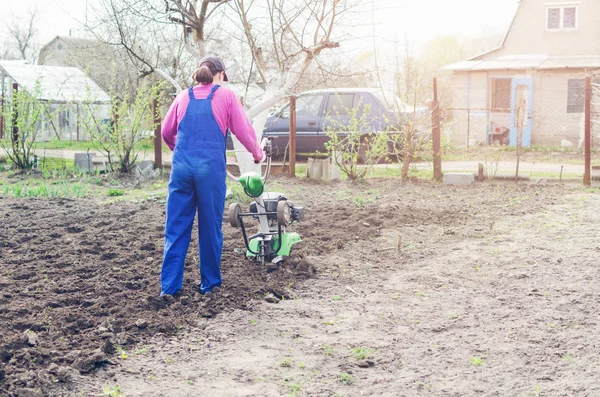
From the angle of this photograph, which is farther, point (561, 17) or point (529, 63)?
point (561, 17)

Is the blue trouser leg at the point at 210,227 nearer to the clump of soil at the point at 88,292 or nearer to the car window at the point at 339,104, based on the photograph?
the clump of soil at the point at 88,292

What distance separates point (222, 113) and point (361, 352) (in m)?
2.07

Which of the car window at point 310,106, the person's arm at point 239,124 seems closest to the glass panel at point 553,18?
the car window at point 310,106

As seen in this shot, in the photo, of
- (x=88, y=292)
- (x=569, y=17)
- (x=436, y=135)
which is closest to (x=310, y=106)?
(x=436, y=135)

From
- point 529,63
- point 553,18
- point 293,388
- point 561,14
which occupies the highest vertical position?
point 561,14

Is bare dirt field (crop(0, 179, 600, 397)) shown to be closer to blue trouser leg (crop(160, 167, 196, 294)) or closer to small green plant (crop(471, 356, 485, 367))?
small green plant (crop(471, 356, 485, 367))

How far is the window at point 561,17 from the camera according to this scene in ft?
83.9

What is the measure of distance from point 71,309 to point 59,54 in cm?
4959

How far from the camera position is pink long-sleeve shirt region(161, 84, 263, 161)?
561 centimetres

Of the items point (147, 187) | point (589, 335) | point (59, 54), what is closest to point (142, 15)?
point (147, 187)

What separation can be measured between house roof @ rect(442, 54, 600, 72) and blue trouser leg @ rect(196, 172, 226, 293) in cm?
1951

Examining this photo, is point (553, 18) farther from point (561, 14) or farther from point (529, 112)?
point (529, 112)

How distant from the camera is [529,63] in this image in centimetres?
2453

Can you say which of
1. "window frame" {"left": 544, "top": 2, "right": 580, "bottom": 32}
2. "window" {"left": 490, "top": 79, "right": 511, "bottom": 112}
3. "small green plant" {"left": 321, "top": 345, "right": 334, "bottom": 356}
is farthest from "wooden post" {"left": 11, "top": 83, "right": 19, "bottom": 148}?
"window frame" {"left": 544, "top": 2, "right": 580, "bottom": 32}
